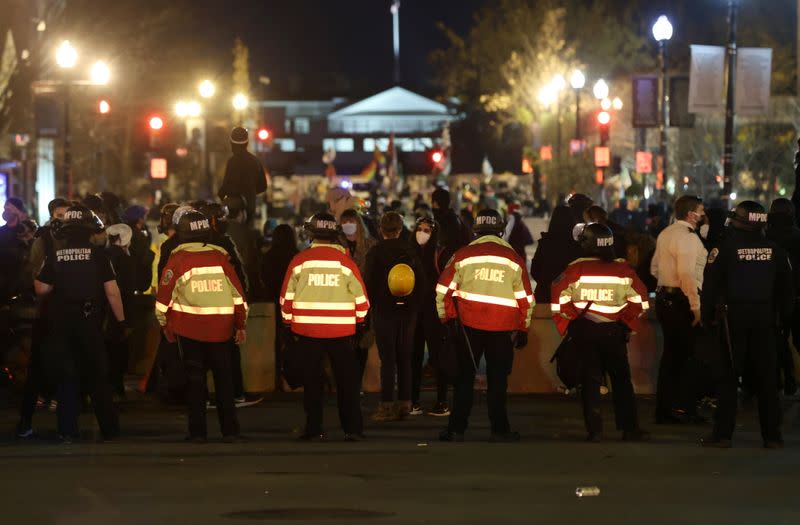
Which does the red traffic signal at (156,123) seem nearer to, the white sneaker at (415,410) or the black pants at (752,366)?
the white sneaker at (415,410)

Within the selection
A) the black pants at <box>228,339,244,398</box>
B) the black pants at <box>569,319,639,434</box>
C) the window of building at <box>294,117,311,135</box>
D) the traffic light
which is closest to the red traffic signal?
the traffic light

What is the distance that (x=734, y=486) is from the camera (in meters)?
10.7

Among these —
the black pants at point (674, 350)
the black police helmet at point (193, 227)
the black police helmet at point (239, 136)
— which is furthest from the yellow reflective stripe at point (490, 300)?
the black police helmet at point (239, 136)

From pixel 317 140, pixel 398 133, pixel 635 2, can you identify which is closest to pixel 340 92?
pixel 317 140

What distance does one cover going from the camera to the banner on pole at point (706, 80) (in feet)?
88.7

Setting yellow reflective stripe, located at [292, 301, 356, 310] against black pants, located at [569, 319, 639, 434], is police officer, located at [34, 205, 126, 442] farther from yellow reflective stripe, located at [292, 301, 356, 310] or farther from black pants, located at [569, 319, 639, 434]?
black pants, located at [569, 319, 639, 434]

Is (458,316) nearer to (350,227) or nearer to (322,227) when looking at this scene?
(322,227)

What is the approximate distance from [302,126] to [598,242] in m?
157

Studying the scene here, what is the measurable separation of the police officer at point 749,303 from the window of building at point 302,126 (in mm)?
156293

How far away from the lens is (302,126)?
16900 cm

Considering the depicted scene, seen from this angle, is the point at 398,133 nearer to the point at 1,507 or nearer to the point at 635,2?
the point at 635,2

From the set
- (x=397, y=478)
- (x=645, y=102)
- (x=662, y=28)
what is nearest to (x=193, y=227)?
(x=397, y=478)

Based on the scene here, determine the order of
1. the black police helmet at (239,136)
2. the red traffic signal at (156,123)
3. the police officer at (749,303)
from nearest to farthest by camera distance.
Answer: the police officer at (749,303) < the black police helmet at (239,136) < the red traffic signal at (156,123)

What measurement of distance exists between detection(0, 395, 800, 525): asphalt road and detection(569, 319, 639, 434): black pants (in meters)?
0.25
